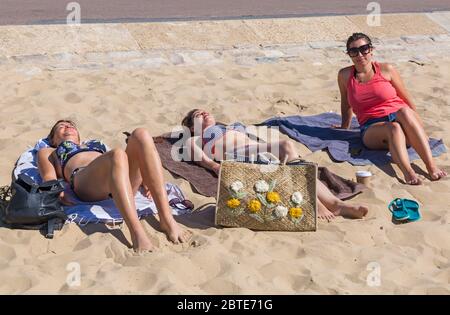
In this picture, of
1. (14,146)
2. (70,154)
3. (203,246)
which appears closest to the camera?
(203,246)

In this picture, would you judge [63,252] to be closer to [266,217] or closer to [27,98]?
[266,217]

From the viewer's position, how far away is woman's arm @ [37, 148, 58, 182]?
569cm

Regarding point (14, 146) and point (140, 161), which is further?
point (14, 146)

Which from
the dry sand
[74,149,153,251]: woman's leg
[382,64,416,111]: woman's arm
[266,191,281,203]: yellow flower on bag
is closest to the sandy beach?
the dry sand

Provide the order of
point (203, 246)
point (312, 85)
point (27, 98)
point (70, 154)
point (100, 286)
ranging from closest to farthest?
point (100, 286)
point (203, 246)
point (70, 154)
point (27, 98)
point (312, 85)

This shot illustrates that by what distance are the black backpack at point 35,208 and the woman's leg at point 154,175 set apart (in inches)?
22.7

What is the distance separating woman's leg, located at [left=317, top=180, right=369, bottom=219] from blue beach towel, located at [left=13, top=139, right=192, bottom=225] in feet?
3.07

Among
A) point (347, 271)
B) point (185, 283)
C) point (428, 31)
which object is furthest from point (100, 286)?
Result: point (428, 31)

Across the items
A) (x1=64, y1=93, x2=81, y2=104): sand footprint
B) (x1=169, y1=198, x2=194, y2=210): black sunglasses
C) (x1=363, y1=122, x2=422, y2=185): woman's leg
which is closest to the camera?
(x1=169, y1=198, x2=194, y2=210): black sunglasses

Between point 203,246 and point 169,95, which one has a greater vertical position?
point 169,95

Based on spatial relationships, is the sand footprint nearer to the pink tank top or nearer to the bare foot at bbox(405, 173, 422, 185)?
the pink tank top

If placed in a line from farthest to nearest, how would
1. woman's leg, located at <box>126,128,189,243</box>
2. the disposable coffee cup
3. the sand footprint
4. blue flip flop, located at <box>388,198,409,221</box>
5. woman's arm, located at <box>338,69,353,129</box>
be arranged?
the sand footprint
woman's arm, located at <box>338,69,353,129</box>
the disposable coffee cup
blue flip flop, located at <box>388,198,409,221</box>
woman's leg, located at <box>126,128,189,243</box>

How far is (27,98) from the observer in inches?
308

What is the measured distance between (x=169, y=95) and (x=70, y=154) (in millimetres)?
2455
